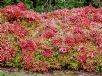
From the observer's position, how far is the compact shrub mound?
9.66 metres

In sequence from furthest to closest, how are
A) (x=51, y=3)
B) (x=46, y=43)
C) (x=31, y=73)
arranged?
(x=51, y=3) → (x=46, y=43) → (x=31, y=73)

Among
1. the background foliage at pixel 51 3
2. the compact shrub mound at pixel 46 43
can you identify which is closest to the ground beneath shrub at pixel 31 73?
the compact shrub mound at pixel 46 43

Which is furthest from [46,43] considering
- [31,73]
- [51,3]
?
[51,3]

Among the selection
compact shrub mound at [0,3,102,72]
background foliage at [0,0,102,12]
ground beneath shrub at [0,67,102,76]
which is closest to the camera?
ground beneath shrub at [0,67,102,76]

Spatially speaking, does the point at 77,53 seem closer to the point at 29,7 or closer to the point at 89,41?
the point at 89,41

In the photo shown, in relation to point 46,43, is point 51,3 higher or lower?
lower

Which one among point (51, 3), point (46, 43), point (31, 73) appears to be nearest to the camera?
point (31, 73)

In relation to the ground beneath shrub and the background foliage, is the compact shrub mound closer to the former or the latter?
the ground beneath shrub

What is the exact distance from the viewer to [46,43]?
1020 centimetres

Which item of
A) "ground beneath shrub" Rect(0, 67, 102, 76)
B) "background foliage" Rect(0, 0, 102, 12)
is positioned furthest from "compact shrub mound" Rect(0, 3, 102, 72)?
"background foliage" Rect(0, 0, 102, 12)

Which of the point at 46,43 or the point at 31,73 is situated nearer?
the point at 31,73

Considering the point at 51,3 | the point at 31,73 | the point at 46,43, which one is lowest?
the point at 31,73

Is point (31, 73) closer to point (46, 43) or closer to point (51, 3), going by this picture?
point (46, 43)

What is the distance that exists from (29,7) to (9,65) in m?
7.71
